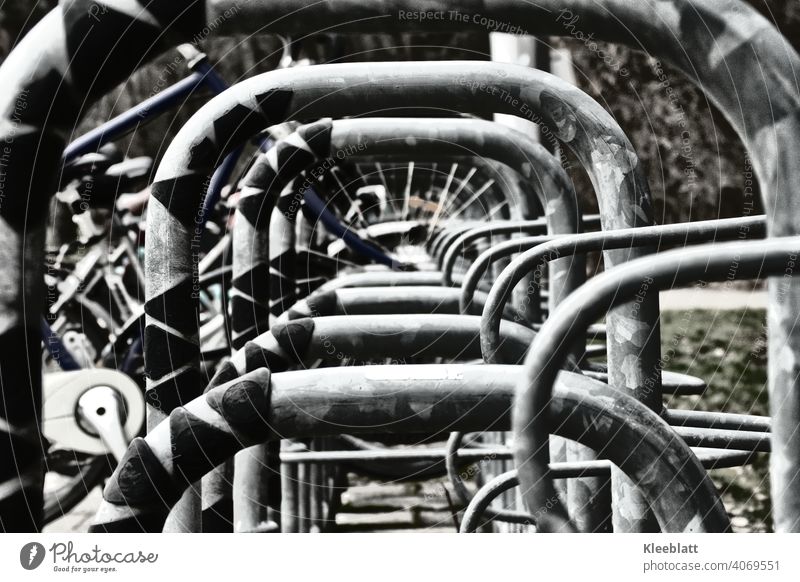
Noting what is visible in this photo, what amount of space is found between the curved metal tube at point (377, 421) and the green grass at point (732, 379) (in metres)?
1.04

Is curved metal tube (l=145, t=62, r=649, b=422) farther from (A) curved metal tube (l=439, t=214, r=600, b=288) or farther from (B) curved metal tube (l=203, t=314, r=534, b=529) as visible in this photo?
(A) curved metal tube (l=439, t=214, r=600, b=288)

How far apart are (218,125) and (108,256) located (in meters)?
1.59

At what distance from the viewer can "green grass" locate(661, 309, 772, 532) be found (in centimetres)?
177

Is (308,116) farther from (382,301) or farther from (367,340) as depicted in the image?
(382,301)

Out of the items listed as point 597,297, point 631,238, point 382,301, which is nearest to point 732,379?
point 382,301

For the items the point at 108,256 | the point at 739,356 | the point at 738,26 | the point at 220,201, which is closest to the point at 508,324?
the point at 738,26

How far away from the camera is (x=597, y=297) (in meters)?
0.42

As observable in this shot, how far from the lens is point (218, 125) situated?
682 mm

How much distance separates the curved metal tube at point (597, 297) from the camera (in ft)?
1.38

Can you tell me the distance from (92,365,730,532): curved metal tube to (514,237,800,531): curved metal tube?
4 cm
